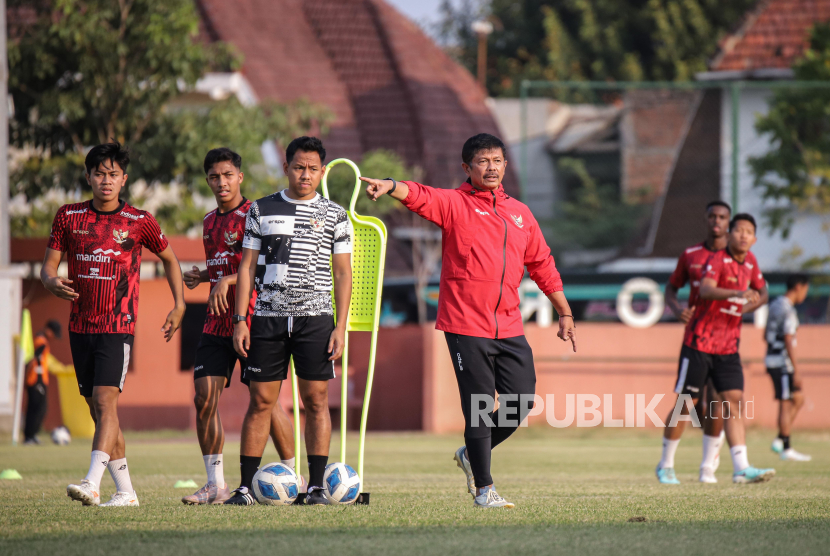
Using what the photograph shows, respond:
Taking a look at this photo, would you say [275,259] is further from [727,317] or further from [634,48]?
[634,48]

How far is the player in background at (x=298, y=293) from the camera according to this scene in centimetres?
610

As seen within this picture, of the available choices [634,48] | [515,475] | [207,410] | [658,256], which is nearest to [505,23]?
[634,48]

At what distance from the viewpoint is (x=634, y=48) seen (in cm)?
3809

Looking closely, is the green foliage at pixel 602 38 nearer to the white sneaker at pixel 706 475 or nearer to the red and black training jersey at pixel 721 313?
the red and black training jersey at pixel 721 313

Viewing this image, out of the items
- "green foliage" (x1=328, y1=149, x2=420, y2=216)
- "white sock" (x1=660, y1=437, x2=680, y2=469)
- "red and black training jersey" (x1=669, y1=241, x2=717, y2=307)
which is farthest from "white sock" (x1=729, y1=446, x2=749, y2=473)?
"green foliage" (x1=328, y1=149, x2=420, y2=216)

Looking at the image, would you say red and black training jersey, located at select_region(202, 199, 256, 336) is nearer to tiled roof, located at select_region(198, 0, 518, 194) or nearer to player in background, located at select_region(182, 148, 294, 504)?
player in background, located at select_region(182, 148, 294, 504)

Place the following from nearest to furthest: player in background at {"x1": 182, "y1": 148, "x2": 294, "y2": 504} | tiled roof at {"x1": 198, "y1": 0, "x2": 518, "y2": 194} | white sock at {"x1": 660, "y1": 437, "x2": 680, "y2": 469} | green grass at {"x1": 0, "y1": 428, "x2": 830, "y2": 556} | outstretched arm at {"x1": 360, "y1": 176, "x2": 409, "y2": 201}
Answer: green grass at {"x1": 0, "y1": 428, "x2": 830, "y2": 556}, outstretched arm at {"x1": 360, "y1": 176, "x2": 409, "y2": 201}, player in background at {"x1": 182, "y1": 148, "x2": 294, "y2": 504}, white sock at {"x1": 660, "y1": 437, "x2": 680, "y2": 469}, tiled roof at {"x1": 198, "y1": 0, "x2": 518, "y2": 194}

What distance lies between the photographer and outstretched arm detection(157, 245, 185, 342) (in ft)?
21.4

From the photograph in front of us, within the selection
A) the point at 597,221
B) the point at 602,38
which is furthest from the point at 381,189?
the point at 602,38

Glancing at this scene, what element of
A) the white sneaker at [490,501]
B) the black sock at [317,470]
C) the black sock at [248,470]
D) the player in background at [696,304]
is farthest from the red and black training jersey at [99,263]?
the player in background at [696,304]

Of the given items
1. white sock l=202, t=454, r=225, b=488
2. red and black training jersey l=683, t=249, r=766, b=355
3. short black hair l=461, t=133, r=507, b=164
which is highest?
short black hair l=461, t=133, r=507, b=164

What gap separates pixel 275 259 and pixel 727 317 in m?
4.34

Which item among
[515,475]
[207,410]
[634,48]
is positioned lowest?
[515,475]

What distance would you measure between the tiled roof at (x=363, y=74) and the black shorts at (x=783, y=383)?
771 inches
